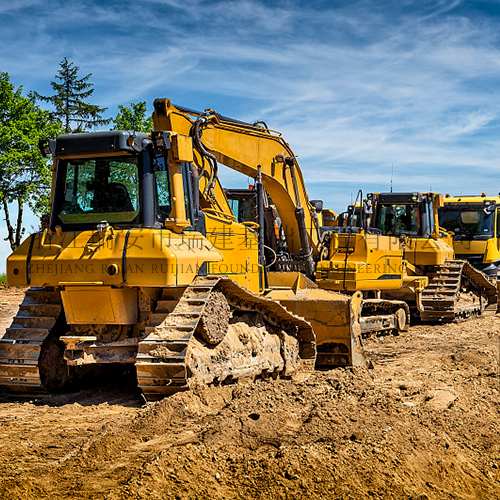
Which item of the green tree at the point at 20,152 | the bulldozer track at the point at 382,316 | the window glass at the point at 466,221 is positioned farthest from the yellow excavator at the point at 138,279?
the green tree at the point at 20,152

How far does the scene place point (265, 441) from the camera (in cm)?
532

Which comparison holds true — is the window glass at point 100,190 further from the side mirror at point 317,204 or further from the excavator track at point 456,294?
the excavator track at point 456,294

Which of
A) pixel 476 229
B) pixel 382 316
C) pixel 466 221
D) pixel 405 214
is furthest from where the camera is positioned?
pixel 466 221

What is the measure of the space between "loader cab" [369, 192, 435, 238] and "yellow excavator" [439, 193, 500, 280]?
2678 mm

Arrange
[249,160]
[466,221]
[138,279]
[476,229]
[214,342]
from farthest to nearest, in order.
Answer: [466,221], [476,229], [249,160], [214,342], [138,279]

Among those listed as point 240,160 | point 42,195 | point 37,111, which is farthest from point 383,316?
point 37,111

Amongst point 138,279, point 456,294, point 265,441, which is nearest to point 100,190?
point 138,279

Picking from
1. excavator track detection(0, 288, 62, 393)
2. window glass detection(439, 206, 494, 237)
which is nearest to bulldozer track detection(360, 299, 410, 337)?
window glass detection(439, 206, 494, 237)

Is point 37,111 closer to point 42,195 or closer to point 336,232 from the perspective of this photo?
point 42,195

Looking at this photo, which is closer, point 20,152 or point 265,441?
point 265,441

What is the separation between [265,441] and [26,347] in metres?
3.09

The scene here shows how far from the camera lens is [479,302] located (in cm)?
1605

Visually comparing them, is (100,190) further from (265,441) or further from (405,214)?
(405,214)

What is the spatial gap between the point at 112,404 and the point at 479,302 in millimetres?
11615
